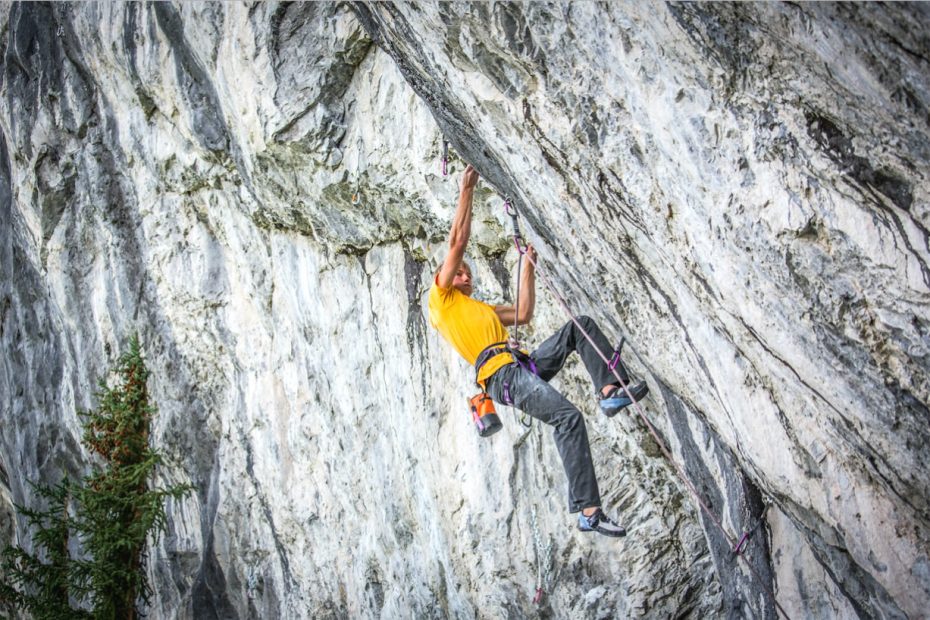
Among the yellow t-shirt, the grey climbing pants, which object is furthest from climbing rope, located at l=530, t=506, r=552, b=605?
the yellow t-shirt

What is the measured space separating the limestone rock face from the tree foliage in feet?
1.16

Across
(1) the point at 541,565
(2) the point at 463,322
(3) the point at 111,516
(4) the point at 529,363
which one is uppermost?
(3) the point at 111,516

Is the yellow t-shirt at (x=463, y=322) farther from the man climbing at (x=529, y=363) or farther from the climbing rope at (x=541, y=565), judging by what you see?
the climbing rope at (x=541, y=565)

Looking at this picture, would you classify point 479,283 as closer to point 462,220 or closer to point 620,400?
point 462,220

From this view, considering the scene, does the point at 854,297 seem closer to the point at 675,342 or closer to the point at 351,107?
the point at 675,342

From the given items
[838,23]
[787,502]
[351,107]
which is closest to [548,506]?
[787,502]

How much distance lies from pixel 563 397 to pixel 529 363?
1.16 feet

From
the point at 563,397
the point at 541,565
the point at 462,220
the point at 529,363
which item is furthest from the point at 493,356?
the point at 541,565

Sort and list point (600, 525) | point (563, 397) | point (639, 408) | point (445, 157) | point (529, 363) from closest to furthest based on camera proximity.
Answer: point (639, 408) → point (600, 525) → point (563, 397) → point (529, 363) → point (445, 157)

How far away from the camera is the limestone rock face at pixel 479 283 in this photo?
3801 mm

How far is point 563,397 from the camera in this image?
5730 mm

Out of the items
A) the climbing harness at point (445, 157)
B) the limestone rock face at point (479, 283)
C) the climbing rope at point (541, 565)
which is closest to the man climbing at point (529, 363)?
the limestone rock face at point (479, 283)

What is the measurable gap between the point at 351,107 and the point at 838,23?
4.93m

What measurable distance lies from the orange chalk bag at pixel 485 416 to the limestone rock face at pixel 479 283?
3.32 feet
